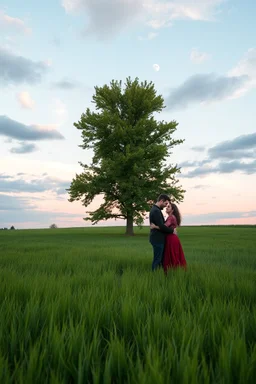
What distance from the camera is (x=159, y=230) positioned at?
7168 millimetres

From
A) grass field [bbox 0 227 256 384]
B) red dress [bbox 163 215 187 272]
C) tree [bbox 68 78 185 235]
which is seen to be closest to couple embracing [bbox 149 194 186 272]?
red dress [bbox 163 215 187 272]

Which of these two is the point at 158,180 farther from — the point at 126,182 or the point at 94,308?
the point at 94,308

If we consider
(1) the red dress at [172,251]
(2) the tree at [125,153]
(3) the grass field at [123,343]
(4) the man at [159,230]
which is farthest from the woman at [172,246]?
(2) the tree at [125,153]

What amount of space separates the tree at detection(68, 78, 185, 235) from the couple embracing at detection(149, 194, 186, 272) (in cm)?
1920

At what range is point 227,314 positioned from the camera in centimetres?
293

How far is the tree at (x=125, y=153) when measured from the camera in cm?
2745

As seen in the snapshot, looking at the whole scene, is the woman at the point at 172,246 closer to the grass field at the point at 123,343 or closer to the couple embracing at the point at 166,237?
the couple embracing at the point at 166,237

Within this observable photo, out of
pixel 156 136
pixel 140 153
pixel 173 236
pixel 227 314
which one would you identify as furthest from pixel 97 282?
pixel 156 136

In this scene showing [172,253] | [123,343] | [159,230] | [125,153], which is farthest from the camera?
[125,153]

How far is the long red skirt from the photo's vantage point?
7.01 meters

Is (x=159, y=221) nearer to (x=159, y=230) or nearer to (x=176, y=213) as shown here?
(x=159, y=230)

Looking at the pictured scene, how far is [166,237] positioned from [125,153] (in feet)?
75.3

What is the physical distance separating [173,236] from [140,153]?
19.8 m

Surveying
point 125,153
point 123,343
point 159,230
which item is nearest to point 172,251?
point 159,230
